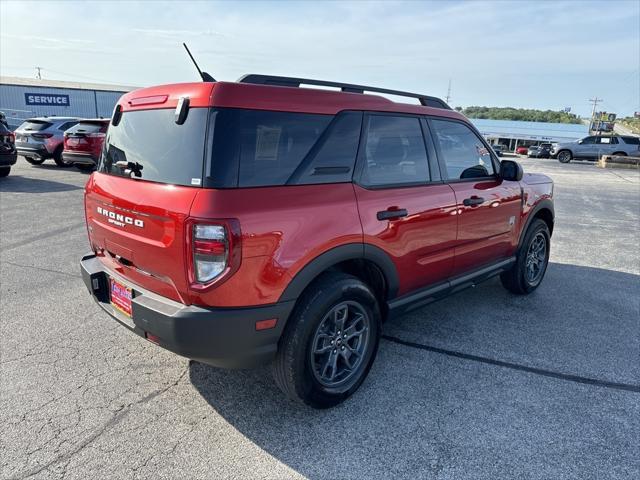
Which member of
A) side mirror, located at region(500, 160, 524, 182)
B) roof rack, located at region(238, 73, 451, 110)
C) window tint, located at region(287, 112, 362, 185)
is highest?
roof rack, located at region(238, 73, 451, 110)

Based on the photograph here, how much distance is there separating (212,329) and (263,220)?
618 millimetres

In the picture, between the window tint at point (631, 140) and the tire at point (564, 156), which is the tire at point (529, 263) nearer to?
the tire at point (564, 156)

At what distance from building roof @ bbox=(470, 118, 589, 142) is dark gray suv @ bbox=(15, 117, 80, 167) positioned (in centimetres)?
4717

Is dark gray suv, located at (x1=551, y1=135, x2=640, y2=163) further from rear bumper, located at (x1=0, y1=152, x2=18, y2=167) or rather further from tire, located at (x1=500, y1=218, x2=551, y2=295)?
rear bumper, located at (x1=0, y1=152, x2=18, y2=167)

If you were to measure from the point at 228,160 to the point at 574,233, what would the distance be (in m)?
7.96

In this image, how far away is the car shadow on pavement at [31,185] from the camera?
10375 millimetres

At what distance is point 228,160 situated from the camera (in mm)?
2312

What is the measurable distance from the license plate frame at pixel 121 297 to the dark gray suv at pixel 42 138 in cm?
1303

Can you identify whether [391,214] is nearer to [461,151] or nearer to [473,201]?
[473,201]

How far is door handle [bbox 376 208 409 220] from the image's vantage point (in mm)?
2984

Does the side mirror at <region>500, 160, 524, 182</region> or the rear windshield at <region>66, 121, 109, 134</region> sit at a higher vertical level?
the side mirror at <region>500, 160, 524, 182</region>

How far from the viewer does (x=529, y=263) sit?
16.1ft

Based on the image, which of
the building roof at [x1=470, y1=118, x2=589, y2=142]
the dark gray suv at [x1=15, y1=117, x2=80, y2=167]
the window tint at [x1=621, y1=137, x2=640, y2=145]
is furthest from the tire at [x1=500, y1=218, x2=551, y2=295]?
the building roof at [x1=470, y1=118, x2=589, y2=142]

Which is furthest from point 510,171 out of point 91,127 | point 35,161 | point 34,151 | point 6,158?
point 35,161
